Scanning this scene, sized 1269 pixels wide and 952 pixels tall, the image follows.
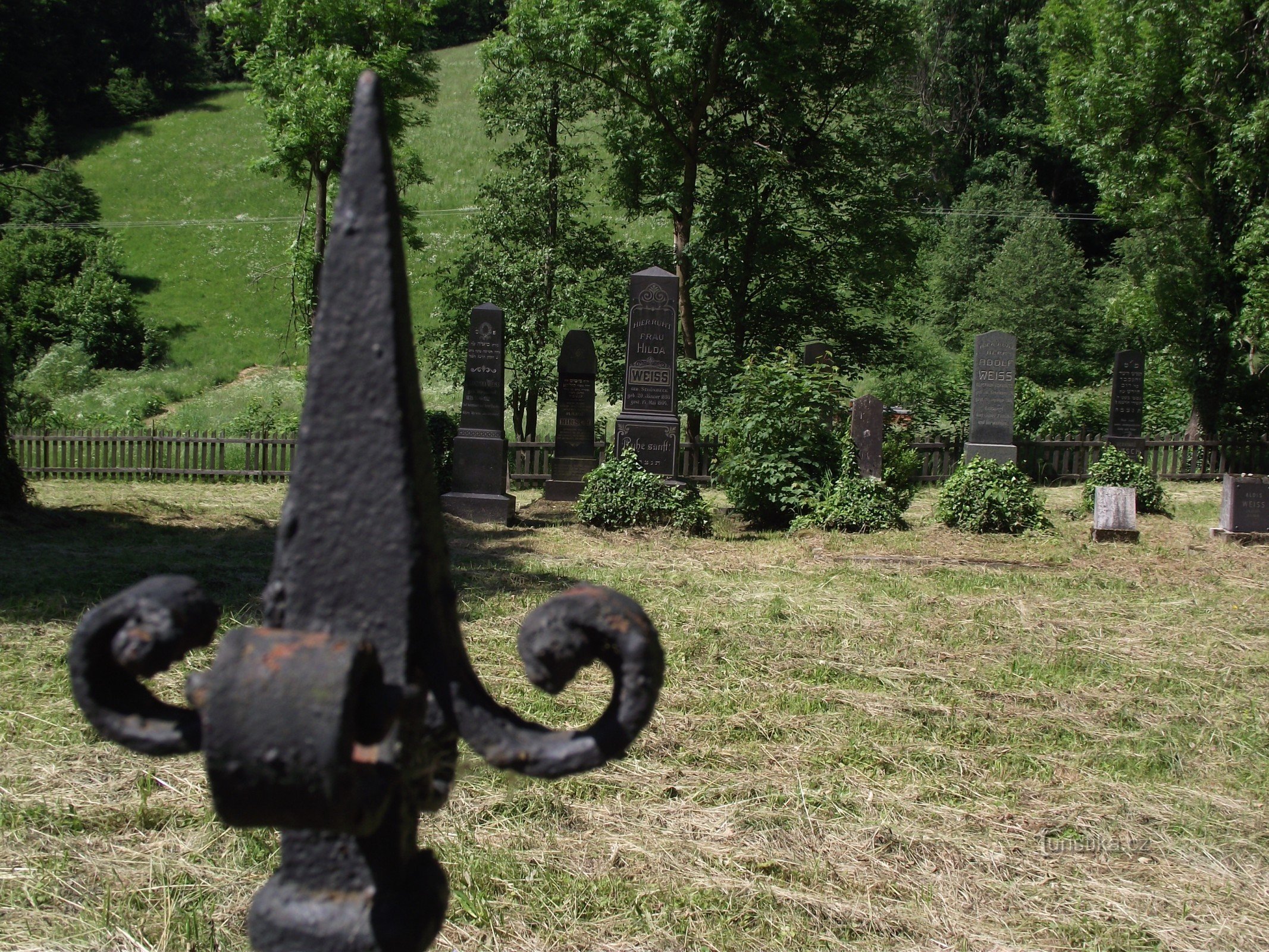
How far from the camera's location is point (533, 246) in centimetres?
2092

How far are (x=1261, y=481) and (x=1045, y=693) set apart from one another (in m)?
8.57

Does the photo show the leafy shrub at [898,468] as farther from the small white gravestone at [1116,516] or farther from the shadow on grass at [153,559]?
the shadow on grass at [153,559]

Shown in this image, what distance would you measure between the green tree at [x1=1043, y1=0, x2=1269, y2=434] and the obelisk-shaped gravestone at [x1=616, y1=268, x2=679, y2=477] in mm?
14299

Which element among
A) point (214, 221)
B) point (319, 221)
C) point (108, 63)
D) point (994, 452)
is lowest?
point (994, 452)

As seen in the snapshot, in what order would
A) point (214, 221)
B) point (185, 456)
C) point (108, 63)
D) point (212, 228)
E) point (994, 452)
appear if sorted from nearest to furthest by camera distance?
point (994, 452), point (185, 456), point (212, 228), point (214, 221), point (108, 63)

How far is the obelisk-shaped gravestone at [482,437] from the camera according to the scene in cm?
1326

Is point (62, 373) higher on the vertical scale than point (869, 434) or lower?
higher

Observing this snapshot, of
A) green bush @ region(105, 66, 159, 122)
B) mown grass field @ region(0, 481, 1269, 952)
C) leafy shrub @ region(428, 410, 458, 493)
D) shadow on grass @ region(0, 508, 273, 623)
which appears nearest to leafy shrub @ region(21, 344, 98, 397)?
leafy shrub @ region(428, 410, 458, 493)

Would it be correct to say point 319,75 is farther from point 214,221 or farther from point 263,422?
point 214,221

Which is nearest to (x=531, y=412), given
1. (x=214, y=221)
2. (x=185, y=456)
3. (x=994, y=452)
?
(x=185, y=456)

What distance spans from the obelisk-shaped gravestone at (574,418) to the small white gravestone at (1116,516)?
8044mm

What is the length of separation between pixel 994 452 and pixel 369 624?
13971mm

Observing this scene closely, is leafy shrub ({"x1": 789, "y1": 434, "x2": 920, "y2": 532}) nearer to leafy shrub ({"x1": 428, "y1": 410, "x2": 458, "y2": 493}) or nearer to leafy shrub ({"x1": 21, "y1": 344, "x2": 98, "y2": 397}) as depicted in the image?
leafy shrub ({"x1": 428, "y1": 410, "x2": 458, "y2": 493})

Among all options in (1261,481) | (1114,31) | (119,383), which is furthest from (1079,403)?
(119,383)
